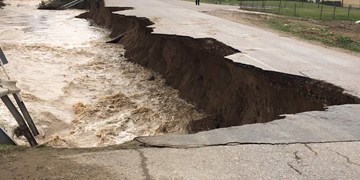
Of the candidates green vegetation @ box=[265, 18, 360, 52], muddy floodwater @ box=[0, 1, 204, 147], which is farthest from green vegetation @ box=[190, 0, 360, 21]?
muddy floodwater @ box=[0, 1, 204, 147]

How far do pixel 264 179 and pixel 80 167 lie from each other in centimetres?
177

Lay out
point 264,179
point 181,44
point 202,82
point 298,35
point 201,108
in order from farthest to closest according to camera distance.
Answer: point 298,35, point 181,44, point 202,82, point 201,108, point 264,179

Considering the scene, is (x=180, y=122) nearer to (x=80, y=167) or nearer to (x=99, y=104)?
(x=99, y=104)

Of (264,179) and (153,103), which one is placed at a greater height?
(264,179)

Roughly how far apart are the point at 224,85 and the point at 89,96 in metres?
4.67

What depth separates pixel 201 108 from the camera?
11.7 meters

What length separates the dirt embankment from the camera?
758 cm

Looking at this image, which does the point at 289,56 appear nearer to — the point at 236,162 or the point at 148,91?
the point at 148,91

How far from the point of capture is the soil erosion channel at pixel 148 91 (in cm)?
841

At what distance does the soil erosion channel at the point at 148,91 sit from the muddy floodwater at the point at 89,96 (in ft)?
0.08

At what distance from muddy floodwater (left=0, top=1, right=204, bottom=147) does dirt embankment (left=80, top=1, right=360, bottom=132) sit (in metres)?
0.48

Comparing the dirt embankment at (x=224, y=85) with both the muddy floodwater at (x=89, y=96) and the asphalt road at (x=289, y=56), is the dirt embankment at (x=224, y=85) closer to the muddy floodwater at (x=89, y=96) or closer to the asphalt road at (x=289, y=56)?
the asphalt road at (x=289, y=56)

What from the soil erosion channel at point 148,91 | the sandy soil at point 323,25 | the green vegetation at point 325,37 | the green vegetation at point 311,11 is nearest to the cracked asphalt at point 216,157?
the soil erosion channel at point 148,91

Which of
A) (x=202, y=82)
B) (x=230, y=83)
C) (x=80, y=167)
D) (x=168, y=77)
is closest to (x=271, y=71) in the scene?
(x=230, y=83)
